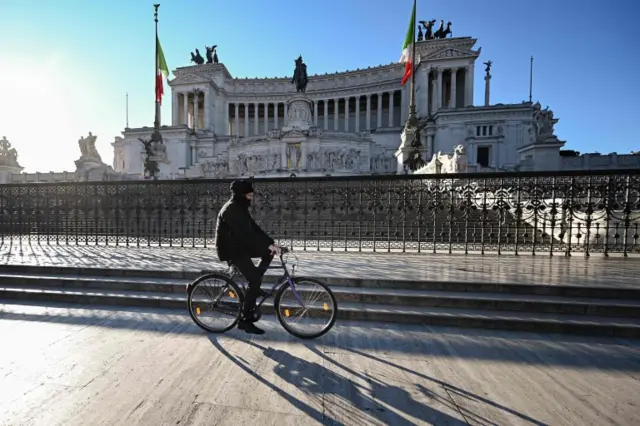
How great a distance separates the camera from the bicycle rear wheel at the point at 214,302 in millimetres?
4121

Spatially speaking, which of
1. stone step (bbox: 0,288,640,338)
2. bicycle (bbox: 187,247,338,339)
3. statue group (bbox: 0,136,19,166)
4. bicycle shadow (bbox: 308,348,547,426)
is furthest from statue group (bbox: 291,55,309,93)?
bicycle shadow (bbox: 308,348,547,426)

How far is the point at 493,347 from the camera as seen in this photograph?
147 inches

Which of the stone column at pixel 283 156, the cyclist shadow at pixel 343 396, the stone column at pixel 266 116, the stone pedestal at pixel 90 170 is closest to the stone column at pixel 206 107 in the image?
the stone column at pixel 266 116

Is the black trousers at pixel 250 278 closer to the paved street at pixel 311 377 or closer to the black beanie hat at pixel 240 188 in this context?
the paved street at pixel 311 377

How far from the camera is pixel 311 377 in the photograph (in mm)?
3059

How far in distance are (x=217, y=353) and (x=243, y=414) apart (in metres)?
1.24

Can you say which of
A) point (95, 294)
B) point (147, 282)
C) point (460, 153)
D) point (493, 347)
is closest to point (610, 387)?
point (493, 347)

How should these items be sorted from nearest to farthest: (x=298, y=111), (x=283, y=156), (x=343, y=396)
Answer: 1. (x=343, y=396)
2. (x=283, y=156)
3. (x=298, y=111)

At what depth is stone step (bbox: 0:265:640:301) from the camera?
4938mm

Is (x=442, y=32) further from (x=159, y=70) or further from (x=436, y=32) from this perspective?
(x=159, y=70)

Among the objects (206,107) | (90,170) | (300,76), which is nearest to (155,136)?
(90,170)

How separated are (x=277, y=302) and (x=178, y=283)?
8.84 ft

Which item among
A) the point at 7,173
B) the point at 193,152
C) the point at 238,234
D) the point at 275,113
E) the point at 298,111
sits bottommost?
the point at 238,234

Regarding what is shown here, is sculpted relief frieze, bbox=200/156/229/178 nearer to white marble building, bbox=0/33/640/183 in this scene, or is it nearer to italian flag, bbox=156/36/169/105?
white marble building, bbox=0/33/640/183
